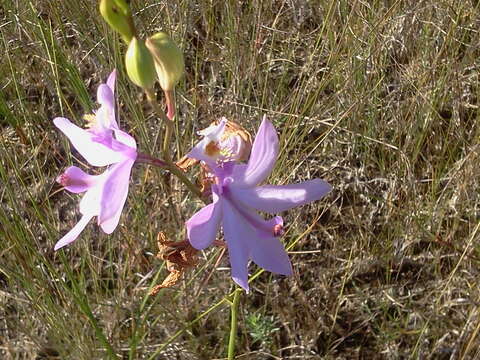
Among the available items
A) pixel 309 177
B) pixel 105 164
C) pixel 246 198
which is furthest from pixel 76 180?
pixel 309 177

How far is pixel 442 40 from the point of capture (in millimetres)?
2492

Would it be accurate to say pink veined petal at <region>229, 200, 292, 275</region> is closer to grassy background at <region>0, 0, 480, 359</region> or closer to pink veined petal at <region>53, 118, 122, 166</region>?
pink veined petal at <region>53, 118, 122, 166</region>

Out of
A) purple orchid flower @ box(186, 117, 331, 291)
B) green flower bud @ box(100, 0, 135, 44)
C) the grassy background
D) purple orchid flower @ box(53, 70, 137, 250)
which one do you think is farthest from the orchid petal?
the grassy background

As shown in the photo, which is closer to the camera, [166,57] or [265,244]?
[166,57]

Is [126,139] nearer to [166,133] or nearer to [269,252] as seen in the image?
[166,133]

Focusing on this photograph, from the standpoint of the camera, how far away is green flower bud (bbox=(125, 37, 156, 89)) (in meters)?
0.99

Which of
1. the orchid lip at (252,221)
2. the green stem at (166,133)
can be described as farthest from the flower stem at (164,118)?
the orchid lip at (252,221)

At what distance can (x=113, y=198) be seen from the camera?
3.51 ft

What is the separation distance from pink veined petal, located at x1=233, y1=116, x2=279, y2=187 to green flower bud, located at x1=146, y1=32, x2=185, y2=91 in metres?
0.16

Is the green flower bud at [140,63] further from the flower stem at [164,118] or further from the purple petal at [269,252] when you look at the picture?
the purple petal at [269,252]

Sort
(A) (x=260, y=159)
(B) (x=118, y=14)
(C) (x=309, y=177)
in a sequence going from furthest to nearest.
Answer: (C) (x=309, y=177) → (A) (x=260, y=159) → (B) (x=118, y=14)

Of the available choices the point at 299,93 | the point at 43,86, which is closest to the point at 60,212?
the point at 43,86

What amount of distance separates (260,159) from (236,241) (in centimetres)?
14

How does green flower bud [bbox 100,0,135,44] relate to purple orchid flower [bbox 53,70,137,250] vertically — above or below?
above
